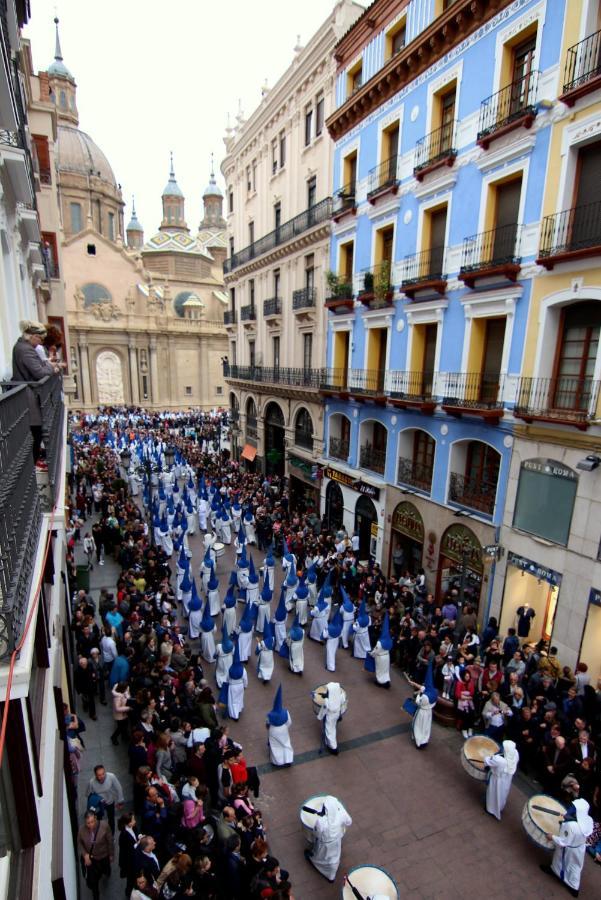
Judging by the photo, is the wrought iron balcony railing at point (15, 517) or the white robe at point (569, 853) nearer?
the wrought iron balcony railing at point (15, 517)

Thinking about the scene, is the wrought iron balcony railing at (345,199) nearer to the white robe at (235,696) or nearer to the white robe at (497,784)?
the white robe at (235,696)

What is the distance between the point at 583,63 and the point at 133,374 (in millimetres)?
51442

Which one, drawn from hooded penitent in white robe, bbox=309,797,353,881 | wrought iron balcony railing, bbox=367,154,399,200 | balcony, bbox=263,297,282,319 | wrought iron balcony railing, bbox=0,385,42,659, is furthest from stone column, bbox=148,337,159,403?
wrought iron balcony railing, bbox=0,385,42,659

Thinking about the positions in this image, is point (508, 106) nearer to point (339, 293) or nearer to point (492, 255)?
point (492, 255)

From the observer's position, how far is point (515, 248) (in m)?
11.9

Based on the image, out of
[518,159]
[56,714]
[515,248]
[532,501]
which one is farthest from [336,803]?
[518,159]

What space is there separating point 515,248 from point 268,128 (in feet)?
59.6

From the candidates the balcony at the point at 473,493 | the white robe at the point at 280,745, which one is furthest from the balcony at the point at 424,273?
the white robe at the point at 280,745

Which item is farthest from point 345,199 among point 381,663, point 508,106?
point 381,663

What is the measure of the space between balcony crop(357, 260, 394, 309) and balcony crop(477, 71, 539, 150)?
15.3ft

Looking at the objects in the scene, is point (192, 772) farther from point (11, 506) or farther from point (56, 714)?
point (11, 506)

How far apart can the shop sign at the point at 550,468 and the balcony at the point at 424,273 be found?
18.2 ft

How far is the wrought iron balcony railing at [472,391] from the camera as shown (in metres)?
12.8

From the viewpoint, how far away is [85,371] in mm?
52219
